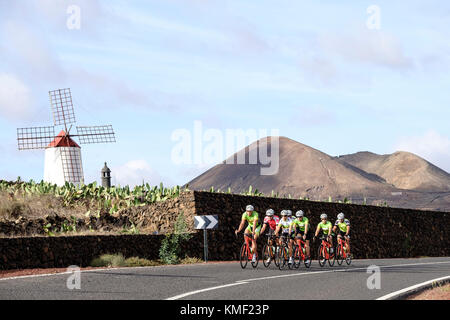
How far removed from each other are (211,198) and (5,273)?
10545 millimetres

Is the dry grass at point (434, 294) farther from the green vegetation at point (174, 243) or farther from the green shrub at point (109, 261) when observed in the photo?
the green vegetation at point (174, 243)

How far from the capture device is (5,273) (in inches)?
699

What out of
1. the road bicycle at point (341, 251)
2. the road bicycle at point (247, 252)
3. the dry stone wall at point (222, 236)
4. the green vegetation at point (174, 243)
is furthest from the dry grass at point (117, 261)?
the road bicycle at point (341, 251)

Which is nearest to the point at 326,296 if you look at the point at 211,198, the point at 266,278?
the point at 266,278

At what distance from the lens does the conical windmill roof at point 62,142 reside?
4694 centimetres

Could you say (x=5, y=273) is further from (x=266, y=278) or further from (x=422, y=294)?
(x=422, y=294)

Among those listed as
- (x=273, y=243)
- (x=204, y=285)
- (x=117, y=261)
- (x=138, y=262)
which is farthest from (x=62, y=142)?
(x=204, y=285)

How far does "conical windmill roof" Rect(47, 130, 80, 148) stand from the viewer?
46938 millimetres

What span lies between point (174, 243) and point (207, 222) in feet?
4.56

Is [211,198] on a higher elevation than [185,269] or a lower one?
higher

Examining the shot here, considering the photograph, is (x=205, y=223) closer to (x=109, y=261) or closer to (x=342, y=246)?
(x=109, y=261)

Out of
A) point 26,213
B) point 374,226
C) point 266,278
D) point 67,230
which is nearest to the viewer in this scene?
point 266,278

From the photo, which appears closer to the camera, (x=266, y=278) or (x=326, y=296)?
(x=326, y=296)

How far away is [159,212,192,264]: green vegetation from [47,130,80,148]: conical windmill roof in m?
24.2
